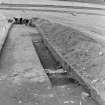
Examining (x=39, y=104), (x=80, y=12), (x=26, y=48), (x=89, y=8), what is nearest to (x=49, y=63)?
(x=26, y=48)

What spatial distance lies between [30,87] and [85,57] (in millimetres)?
1852

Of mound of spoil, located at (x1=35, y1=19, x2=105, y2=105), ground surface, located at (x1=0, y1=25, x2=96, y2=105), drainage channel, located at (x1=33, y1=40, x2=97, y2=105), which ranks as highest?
mound of spoil, located at (x1=35, y1=19, x2=105, y2=105)

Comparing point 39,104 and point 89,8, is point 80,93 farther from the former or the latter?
point 89,8

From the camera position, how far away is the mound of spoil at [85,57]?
16.1 feet

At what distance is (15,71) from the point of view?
6113 millimetres

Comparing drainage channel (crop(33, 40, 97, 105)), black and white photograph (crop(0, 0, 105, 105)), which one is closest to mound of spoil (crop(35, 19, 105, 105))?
black and white photograph (crop(0, 0, 105, 105))

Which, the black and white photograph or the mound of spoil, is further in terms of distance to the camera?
the mound of spoil

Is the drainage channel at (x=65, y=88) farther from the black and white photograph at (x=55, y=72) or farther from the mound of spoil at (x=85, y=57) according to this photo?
the mound of spoil at (x=85, y=57)

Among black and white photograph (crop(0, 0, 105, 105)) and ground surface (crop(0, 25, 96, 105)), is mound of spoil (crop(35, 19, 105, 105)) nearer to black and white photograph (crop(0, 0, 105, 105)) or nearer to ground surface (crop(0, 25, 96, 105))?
black and white photograph (crop(0, 0, 105, 105))

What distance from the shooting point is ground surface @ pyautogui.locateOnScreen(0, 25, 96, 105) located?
185 inches

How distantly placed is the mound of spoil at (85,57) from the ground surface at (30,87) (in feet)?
0.91

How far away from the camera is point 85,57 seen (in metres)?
6.27

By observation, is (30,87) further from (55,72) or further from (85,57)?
(85,57)

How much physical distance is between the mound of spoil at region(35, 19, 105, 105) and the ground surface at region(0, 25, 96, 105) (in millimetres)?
279
